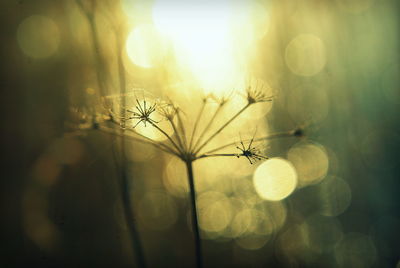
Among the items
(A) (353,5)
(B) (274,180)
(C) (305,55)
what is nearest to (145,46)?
(B) (274,180)

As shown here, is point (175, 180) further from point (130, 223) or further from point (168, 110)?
point (168, 110)

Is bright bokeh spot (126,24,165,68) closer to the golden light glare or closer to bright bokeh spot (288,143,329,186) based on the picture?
the golden light glare

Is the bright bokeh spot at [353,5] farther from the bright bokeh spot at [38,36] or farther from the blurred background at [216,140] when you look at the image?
the bright bokeh spot at [38,36]

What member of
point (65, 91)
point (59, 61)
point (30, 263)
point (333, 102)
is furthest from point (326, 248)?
point (59, 61)

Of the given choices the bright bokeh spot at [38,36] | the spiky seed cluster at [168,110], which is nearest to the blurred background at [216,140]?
the bright bokeh spot at [38,36]

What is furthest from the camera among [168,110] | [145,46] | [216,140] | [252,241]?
[216,140]

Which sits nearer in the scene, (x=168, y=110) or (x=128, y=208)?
(x=168, y=110)
